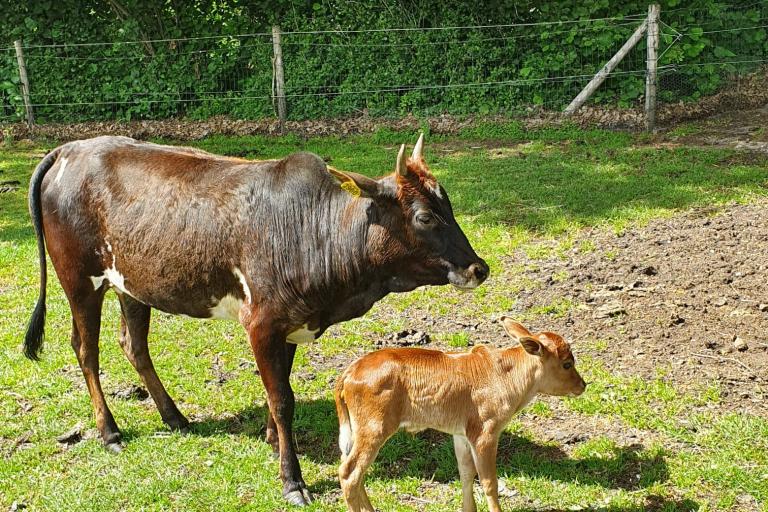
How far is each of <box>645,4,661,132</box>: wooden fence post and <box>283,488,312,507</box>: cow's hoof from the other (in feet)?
33.1

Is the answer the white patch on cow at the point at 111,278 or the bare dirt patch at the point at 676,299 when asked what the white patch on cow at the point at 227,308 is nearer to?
the white patch on cow at the point at 111,278

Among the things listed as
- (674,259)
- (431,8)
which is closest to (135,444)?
(674,259)

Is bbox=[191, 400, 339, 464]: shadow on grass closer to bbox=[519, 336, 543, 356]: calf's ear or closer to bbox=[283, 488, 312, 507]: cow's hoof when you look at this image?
bbox=[283, 488, 312, 507]: cow's hoof

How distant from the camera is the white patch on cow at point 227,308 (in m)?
5.41

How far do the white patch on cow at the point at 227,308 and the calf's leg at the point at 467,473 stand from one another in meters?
1.59

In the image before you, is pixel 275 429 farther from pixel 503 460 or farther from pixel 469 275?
pixel 469 275

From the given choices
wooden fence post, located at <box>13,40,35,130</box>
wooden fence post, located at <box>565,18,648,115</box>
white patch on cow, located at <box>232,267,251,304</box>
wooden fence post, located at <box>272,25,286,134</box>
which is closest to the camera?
white patch on cow, located at <box>232,267,251,304</box>

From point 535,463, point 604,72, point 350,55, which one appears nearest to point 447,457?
point 535,463

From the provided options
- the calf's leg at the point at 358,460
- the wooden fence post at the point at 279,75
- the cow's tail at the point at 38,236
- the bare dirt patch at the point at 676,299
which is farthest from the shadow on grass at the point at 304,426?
the wooden fence post at the point at 279,75

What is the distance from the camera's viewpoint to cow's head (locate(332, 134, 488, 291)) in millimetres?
5109

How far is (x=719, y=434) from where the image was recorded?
17.8 feet

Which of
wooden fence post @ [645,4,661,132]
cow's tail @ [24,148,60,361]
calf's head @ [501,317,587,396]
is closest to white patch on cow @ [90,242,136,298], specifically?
cow's tail @ [24,148,60,361]

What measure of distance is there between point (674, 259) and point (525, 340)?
3.76 m

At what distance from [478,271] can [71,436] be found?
3.01 m
